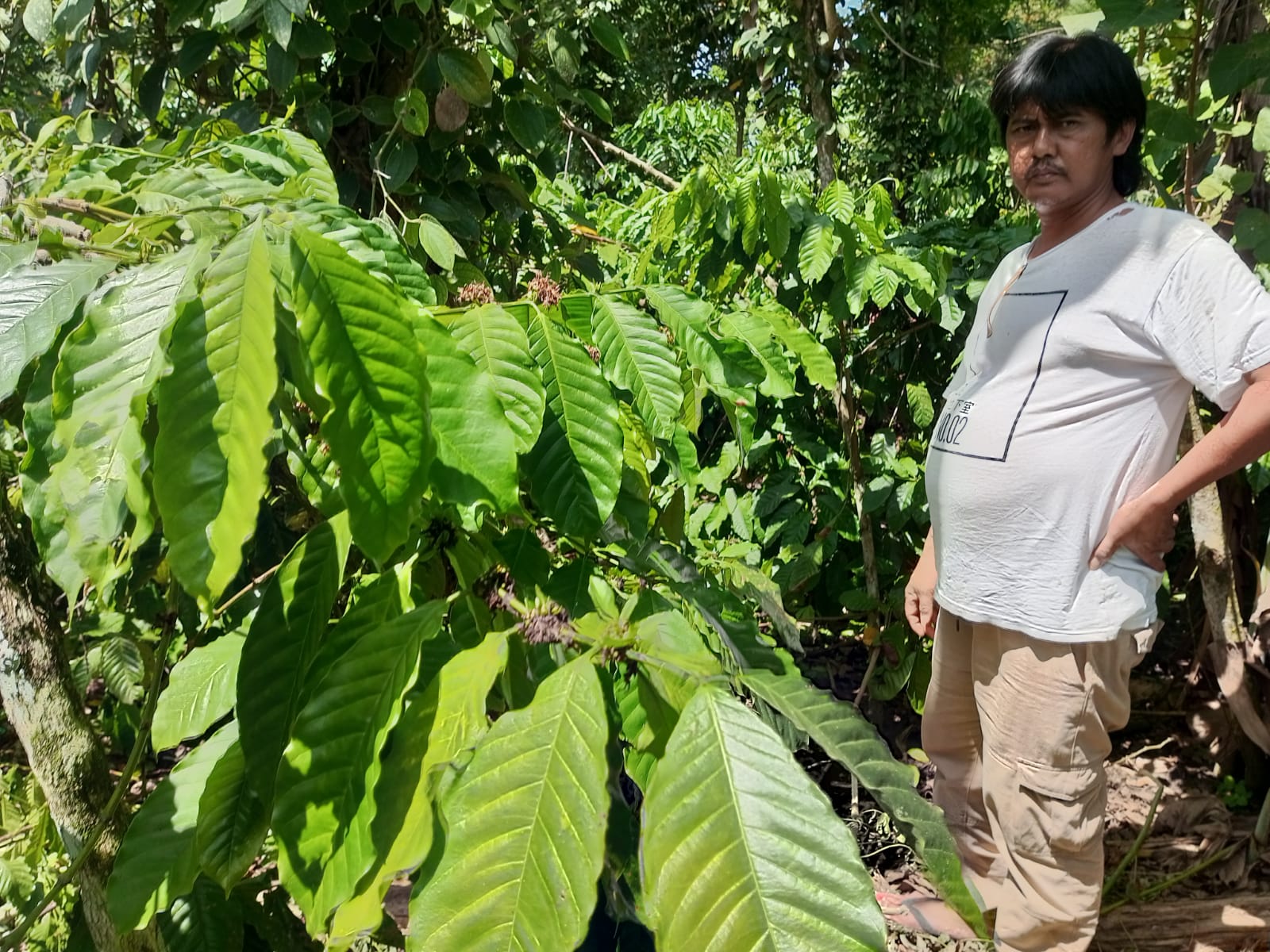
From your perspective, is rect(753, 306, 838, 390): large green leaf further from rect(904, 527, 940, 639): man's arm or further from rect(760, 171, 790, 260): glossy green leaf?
rect(904, 527, 940, 639): man's arm

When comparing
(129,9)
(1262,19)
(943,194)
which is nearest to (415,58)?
(129,9)

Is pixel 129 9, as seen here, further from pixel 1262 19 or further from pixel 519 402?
A: pixel 1262 19

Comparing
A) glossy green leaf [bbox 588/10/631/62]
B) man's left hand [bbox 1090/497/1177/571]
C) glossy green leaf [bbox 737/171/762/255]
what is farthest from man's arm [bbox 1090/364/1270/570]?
glossy green leaf [bbox 588/10/631/62]

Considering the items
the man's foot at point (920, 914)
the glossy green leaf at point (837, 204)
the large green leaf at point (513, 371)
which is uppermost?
the glossy green leaf at point (837, 204)

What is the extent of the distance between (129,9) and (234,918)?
5.69 ft

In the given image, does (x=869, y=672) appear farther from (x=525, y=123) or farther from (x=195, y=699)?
(x=195, y=699)

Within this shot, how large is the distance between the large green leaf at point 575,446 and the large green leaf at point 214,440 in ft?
0.98

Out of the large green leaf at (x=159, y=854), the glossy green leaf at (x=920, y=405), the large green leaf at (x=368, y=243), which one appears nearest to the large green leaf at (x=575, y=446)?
the large green leaf at (x=368, y=243)

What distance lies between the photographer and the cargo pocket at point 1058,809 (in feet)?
5.05

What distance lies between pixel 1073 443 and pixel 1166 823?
1332 mm

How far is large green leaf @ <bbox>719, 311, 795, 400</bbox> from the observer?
100cm

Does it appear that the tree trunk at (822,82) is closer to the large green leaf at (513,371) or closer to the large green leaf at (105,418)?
the large green leaf at (513,371)

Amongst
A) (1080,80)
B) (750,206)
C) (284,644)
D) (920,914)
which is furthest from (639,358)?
(920,914)

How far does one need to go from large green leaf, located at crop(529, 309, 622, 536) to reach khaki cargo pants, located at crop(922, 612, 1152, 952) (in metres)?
1.05
